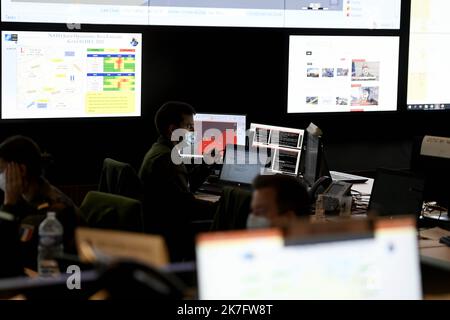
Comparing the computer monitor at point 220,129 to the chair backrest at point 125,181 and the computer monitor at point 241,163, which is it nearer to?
the computer monitor at point 241,163

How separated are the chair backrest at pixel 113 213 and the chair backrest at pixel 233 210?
16.5 inches

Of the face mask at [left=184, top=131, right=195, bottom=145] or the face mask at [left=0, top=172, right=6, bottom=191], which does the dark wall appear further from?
the face mask at [left=0, top=172, right=6, bottom=191]

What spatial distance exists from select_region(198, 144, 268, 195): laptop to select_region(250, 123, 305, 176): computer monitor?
7 cm

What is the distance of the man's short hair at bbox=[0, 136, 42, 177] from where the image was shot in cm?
353

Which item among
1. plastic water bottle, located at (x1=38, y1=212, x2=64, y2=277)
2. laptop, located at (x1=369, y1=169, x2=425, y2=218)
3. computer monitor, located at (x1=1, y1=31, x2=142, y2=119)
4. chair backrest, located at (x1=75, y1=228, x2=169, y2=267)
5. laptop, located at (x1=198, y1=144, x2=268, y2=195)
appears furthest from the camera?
computer monitor, located at (x1=1, y1=31, x2=142, y2=119)

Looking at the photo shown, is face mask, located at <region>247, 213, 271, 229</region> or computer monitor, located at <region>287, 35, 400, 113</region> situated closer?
face mask, located at <region>247, 213, 271, 229</region>

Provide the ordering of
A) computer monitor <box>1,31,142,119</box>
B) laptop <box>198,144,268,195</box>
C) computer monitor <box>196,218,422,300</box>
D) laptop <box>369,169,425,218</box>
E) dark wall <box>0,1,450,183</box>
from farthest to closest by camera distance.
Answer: dark wall <box>0,1,450,183</box>
computer monitor <box>1,31,142,119</box>
laptop <box>198,144,268,195</box>
laptop <box>369,169,425,218</box>
computer monitor <box>196,218,422,300</box>

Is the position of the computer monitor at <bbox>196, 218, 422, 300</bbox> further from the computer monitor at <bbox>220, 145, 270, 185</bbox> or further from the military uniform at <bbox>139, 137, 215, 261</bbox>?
the computer monitor at <bbox>220, 145, 270, 185</bbox>

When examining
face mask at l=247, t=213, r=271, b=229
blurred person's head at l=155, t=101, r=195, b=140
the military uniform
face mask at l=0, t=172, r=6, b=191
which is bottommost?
the military uniform

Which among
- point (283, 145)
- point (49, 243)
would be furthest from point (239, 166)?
point (49, 243)

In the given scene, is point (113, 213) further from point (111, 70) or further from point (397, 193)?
point (111, 70)

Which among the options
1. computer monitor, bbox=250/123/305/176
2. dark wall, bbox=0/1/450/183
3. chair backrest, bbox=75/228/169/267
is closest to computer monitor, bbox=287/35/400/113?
dark wall, bbox=0/1/450/183

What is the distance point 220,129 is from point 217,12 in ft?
2.94

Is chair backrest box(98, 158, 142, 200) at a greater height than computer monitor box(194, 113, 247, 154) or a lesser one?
lesser
